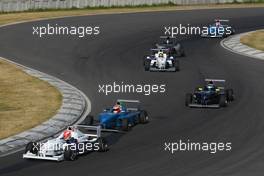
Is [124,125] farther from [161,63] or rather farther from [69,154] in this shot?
[161,63]

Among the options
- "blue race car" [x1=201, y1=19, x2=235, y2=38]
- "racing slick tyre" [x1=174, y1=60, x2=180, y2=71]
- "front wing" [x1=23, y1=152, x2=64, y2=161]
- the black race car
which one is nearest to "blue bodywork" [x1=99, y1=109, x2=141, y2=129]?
"front wing" [x1=23, y1=152, x2=64, y2=161]

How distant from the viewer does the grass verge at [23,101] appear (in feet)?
95.6

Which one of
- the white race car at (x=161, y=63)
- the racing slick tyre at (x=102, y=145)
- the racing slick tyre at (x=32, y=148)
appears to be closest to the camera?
the racing slick tyre at (x=32, y=148)

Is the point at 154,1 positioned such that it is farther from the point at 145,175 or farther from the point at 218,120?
the point at 145,175

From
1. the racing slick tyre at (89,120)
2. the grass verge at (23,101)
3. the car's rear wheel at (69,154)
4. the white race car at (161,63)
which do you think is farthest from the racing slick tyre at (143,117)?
the white race car at (161,63)

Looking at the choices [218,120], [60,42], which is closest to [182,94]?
[218,120]

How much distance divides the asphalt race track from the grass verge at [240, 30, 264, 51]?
1.99 m

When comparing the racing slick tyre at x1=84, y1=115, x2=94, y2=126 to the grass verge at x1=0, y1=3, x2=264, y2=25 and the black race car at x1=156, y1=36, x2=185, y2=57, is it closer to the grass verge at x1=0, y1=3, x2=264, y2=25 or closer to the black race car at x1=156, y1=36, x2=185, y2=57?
the black race car at x1=156, y1=36, x2=185, y2=57

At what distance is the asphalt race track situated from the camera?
78.7 feet

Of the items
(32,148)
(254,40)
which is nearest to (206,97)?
(32,148)

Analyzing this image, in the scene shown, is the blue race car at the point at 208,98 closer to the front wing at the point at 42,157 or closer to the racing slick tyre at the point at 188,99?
the racing slick tyre at the point at 188,99

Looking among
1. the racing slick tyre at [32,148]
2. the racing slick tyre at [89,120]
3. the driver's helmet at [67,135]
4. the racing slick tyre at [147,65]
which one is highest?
the driver's helmet at [67,135]

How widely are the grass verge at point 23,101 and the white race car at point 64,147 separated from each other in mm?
2841

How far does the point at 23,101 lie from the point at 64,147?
9050 millimetres
